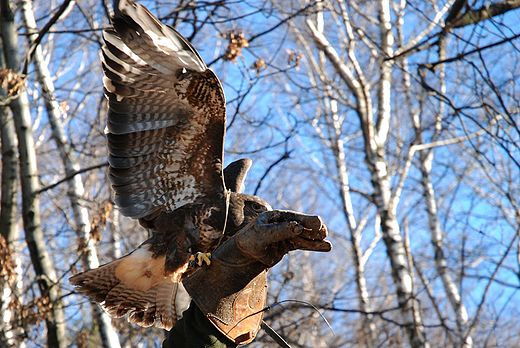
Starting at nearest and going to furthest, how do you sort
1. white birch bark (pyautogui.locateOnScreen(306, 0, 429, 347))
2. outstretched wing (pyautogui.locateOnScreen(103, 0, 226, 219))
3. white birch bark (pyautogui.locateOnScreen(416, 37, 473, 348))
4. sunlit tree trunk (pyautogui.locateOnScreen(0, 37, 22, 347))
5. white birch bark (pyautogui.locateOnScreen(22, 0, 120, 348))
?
outstretched wing (pyautogui.locateOnScreen(103, 0, 226, 219)) < sunlit tree trunk (pyautogui.locateOnScreen(0, 37, 22, 347)) < white birch bark (pyautogui.locateOnScreen(22, 0, 120, 348)) < white birch bark (pyautogui.locateOnScreen(306, 0, 429, 347)) < white birch bark (pyautogui.locateOnScreen(416, 37, 473, 348))

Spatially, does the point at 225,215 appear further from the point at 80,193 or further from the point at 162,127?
the point at 80,193

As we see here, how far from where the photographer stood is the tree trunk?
470 cm

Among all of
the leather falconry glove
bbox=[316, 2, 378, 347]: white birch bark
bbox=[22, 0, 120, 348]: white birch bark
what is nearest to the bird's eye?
the leather falconry glove

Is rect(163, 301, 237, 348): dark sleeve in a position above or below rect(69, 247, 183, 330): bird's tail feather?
below

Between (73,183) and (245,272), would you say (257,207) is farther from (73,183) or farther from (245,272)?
(73,183)

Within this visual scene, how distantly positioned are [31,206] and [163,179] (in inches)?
66.7

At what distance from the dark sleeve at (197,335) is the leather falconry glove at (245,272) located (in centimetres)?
4

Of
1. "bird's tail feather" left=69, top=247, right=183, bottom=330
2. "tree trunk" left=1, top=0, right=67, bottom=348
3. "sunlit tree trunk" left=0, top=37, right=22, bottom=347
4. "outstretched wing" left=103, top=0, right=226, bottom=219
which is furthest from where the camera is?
"sunlit tree trunk" left=0, top=37, right=22, bottom=347

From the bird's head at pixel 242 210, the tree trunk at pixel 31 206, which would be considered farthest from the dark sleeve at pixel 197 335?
the tree trunk at pixel 31 206

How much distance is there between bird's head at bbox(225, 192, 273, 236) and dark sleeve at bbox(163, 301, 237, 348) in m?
1.28

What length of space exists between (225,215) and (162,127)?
81 centimetres

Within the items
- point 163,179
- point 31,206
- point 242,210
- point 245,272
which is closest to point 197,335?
point 245,272

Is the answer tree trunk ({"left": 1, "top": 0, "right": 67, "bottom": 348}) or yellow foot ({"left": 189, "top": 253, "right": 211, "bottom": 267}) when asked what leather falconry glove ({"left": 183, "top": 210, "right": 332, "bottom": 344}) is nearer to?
yellow foot ({"left": 189, "top": 253, "right": 211, "bottom": 267})

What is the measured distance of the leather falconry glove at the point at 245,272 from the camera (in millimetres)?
2602
